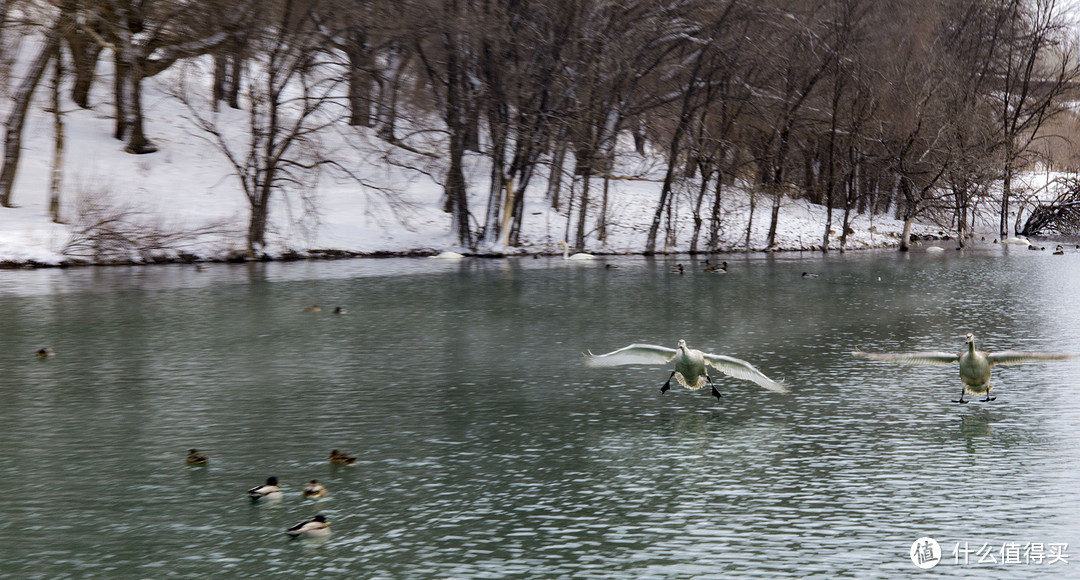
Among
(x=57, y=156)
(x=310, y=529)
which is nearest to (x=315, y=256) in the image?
(x=57, y=156)

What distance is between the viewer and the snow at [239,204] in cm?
3794

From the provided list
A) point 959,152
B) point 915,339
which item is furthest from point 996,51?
point 915,339

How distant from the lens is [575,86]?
42156 mm

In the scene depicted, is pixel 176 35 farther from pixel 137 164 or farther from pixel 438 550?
pixel 438 550

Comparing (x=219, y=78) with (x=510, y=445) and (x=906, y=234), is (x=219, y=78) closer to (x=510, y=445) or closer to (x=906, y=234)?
(x=906, y=234)

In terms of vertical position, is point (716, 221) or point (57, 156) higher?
point (57, 156)

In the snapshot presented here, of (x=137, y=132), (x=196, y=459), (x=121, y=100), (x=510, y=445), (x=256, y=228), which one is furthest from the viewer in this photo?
(x=137, y=132)

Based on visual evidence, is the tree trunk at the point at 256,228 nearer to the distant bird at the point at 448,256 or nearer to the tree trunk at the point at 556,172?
the distant bird at the point at 448,256

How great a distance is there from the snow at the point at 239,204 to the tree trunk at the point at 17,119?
0.85 m

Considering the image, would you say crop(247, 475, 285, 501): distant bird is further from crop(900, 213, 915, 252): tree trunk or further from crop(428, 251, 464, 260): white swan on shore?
crop(900, 213, 915, 252): tree trunk

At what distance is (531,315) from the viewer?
24.3 meters

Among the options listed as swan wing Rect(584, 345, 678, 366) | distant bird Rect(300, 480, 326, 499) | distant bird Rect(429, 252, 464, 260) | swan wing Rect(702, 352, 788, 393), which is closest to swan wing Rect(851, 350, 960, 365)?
swan wing Rect(702, 352, 788, 393)

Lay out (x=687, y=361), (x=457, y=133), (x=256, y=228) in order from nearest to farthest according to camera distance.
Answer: (x=687, y=361), (x=256, y=228), (x=457, y=133)

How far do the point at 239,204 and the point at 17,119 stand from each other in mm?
8842
